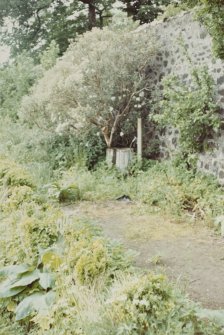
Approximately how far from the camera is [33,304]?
4223 millimetres

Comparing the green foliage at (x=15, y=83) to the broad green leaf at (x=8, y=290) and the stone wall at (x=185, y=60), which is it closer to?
the stone wall at (x=185, y=60)

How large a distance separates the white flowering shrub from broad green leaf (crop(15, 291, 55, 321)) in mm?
6272

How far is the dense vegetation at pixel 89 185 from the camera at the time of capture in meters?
3.42

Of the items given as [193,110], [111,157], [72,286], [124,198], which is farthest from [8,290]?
[111,157]

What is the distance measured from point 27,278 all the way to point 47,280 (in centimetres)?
32

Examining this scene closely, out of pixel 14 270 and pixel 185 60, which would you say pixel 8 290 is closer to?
pixel 14 270

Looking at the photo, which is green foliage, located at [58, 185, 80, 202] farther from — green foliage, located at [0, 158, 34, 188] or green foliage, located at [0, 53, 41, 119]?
green foliage, located at [0, 53, 41, 119]

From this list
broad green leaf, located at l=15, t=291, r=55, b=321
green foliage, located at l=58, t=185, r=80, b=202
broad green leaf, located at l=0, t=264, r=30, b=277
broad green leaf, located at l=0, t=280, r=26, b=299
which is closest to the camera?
broad green leaf, located at l=15, t=291, r=55, b=321

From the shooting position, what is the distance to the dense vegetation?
3.42 metres

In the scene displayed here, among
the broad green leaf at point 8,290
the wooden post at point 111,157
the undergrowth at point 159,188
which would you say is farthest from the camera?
the wooden post at point 111,157

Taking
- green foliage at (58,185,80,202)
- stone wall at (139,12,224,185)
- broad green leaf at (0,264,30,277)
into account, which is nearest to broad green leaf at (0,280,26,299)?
broad green leaf at (0,264,30,277)

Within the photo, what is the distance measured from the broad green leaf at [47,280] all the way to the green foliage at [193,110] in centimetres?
487

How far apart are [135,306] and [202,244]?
3.31 metres

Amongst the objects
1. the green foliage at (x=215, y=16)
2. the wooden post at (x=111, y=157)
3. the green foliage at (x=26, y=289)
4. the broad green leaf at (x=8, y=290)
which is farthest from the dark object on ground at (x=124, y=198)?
the broad green leaf at (x=8, y=290)
